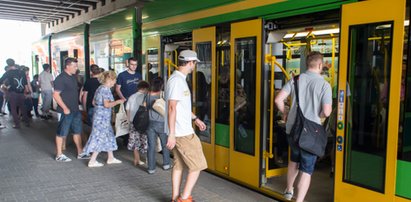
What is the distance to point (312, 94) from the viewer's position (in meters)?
3.59

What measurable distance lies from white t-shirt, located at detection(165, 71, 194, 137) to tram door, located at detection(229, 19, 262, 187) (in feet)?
3.35

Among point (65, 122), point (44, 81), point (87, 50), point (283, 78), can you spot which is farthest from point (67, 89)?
point (44, 81)

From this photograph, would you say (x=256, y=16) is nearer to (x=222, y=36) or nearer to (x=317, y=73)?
(x=222, y=36)

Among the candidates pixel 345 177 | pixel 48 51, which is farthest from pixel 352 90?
pixel 48 51

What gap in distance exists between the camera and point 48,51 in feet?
40.5

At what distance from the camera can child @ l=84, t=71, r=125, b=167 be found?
223 inches

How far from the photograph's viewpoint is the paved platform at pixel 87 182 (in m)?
4.41

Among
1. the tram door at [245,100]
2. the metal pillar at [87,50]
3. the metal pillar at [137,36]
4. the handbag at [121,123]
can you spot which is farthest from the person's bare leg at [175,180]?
the metal pillar at [87,50]

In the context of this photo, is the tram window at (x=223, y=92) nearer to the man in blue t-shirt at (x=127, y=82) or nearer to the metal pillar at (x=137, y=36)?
the man in blue t-shirt at (x=127, y=82)

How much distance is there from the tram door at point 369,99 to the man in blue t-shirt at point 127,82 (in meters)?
3.90

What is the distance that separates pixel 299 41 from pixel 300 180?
2562 millimetres

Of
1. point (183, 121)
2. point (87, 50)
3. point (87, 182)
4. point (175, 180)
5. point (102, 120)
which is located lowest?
point (87, 182)

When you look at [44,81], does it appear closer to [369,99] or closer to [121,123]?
[121,123]

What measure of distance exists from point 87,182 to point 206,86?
2106 mm
